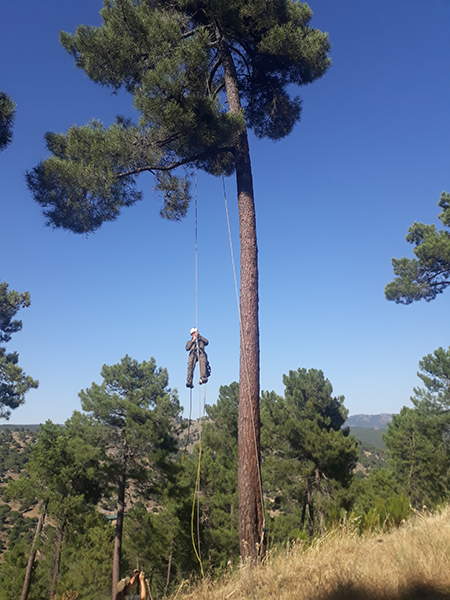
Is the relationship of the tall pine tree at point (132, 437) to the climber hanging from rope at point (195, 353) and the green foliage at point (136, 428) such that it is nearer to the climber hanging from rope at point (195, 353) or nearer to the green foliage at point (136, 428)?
the green foliage at point (136, 428)

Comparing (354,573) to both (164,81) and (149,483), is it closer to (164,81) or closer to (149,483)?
(164,81)

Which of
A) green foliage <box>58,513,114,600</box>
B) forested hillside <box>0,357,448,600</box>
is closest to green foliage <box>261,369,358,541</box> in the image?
forested hillside <box>0,357,448,600</box>

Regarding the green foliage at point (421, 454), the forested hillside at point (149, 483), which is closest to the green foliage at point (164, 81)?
the forested hillside at point (149, 483)

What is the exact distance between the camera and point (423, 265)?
1490 cm

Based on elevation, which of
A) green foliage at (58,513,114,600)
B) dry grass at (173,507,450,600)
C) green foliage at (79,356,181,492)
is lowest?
green foliage at (58,513,114,600)

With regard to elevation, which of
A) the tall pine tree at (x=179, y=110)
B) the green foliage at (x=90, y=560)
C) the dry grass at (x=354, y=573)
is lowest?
the green foliage at (x=90, y=560)

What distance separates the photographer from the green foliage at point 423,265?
14281mm

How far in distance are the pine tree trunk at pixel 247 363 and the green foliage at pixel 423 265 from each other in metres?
10.9

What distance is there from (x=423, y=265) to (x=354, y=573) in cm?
1433

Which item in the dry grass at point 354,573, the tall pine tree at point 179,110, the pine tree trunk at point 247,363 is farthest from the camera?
the tall pine tree at point 179,110

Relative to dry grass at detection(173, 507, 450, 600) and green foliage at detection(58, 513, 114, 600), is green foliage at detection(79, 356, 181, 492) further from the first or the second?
dry grass at detection(173, 507, 450, 600)

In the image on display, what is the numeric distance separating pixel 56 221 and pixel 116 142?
2.35 meters

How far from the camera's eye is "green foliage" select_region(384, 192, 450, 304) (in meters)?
14.3

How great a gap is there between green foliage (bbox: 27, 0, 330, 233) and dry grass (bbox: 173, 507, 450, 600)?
6.50 meters
